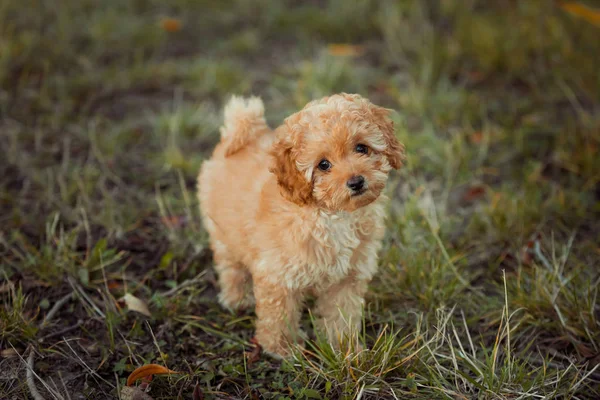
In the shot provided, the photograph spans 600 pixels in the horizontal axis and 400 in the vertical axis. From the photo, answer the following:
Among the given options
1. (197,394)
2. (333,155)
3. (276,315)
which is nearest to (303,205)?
(333,155)

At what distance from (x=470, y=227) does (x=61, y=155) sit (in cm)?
335

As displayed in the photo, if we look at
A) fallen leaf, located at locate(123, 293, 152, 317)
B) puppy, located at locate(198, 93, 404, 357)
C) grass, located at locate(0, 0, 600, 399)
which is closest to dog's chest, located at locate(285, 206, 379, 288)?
puppy, located at locate(198, 93, 404, 357)

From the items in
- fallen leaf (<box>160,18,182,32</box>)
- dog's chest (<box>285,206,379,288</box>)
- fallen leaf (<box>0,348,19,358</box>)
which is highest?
dog's chest (<box>285,206,379,288</box>)

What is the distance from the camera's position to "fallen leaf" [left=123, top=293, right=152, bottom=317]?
3.57m

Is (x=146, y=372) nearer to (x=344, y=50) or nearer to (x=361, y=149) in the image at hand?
(x=361, y=149)

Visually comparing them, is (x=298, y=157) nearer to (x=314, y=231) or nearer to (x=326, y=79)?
(x=314, y=231)

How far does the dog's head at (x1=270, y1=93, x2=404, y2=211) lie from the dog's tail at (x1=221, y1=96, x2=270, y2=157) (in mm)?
557

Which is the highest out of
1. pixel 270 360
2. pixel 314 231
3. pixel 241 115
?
pixel 241 115

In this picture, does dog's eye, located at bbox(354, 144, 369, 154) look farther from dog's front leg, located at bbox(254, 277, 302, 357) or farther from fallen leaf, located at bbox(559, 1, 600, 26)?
fallen leaf, located at bbox(559, 1, 600, 26)

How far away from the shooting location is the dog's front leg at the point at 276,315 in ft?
10.5

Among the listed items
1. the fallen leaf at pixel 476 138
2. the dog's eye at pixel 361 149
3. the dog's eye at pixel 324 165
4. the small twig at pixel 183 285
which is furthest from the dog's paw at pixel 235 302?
the fallen leaf at pixel 476 138

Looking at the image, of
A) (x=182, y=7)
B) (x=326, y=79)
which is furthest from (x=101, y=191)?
(x=182, y=7)

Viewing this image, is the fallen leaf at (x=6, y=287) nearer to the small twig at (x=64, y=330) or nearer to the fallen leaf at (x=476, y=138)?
the small twig at (x=64, y=330)

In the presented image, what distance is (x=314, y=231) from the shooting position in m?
3.03
